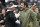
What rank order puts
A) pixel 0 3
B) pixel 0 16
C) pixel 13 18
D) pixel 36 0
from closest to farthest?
pixel 13 18 < pixel 0 16 < pixel 0 3 < pixel 36 0

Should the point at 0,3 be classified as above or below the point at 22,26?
above

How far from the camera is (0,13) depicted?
139 inches

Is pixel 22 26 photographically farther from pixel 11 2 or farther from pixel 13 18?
pixel 11 2

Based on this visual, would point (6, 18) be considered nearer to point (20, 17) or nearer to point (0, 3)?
point (20, 17)

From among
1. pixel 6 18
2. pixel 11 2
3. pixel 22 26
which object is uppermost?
pixel 11 2

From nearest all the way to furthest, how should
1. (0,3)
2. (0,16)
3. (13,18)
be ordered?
(13,18), (0,16), (0,3)

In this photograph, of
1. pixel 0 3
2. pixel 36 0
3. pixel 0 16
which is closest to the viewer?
pixel 0 16

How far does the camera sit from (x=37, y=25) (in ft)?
10.5

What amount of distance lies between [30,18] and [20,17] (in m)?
0.26

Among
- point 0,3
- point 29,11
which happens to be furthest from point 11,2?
point 29,11

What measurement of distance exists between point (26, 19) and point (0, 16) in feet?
2.27

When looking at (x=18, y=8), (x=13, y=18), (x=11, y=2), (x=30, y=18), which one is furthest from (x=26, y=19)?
(x=11, y=2)

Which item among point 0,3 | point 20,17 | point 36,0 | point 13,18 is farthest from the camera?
point 36,0

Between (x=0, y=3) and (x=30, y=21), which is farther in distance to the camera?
(x=0, y=3)
